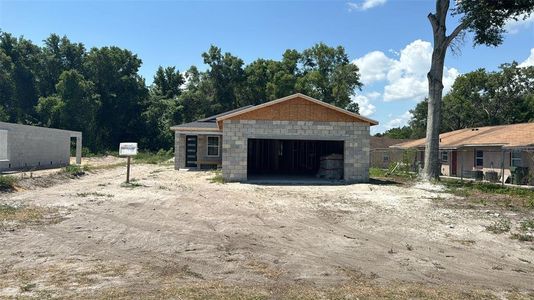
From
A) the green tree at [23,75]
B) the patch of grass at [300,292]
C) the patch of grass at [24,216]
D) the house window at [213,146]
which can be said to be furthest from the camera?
the green tree at [23,75]

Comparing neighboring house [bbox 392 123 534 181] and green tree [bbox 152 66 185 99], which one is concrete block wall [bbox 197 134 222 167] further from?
Answer: green tree [bbox 152 66 185 99]

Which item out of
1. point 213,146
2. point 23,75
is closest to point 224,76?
point 23,75

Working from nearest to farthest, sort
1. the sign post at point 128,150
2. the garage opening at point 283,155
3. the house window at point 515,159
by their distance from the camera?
1. the sign post at point 128,150
2. the house window at point 515,159
3. the garage opening at point 283,155

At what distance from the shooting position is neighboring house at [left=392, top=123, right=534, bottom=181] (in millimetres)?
22344

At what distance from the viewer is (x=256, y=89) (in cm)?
5638

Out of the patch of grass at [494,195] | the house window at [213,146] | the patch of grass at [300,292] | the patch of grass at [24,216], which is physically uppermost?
the house window at [213,146]

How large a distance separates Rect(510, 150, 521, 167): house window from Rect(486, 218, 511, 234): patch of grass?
13807 mm

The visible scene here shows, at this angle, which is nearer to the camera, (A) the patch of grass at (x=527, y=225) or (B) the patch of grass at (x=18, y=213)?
(B) the patch of grass at (x=18, y=213)

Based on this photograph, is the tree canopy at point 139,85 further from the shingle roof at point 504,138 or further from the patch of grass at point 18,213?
the patch of grass at point 18,213

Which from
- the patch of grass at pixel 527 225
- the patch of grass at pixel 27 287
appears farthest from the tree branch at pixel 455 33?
the patch of grass at pixel 27 287

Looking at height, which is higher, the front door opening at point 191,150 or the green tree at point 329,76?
the green tree at point 329,76

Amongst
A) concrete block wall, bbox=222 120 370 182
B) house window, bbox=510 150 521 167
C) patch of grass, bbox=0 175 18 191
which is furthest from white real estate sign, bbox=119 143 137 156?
house window, bbox=510 150 521 167

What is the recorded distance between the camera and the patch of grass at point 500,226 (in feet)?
32.8

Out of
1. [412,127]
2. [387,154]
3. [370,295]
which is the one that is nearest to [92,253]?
[370,295]
